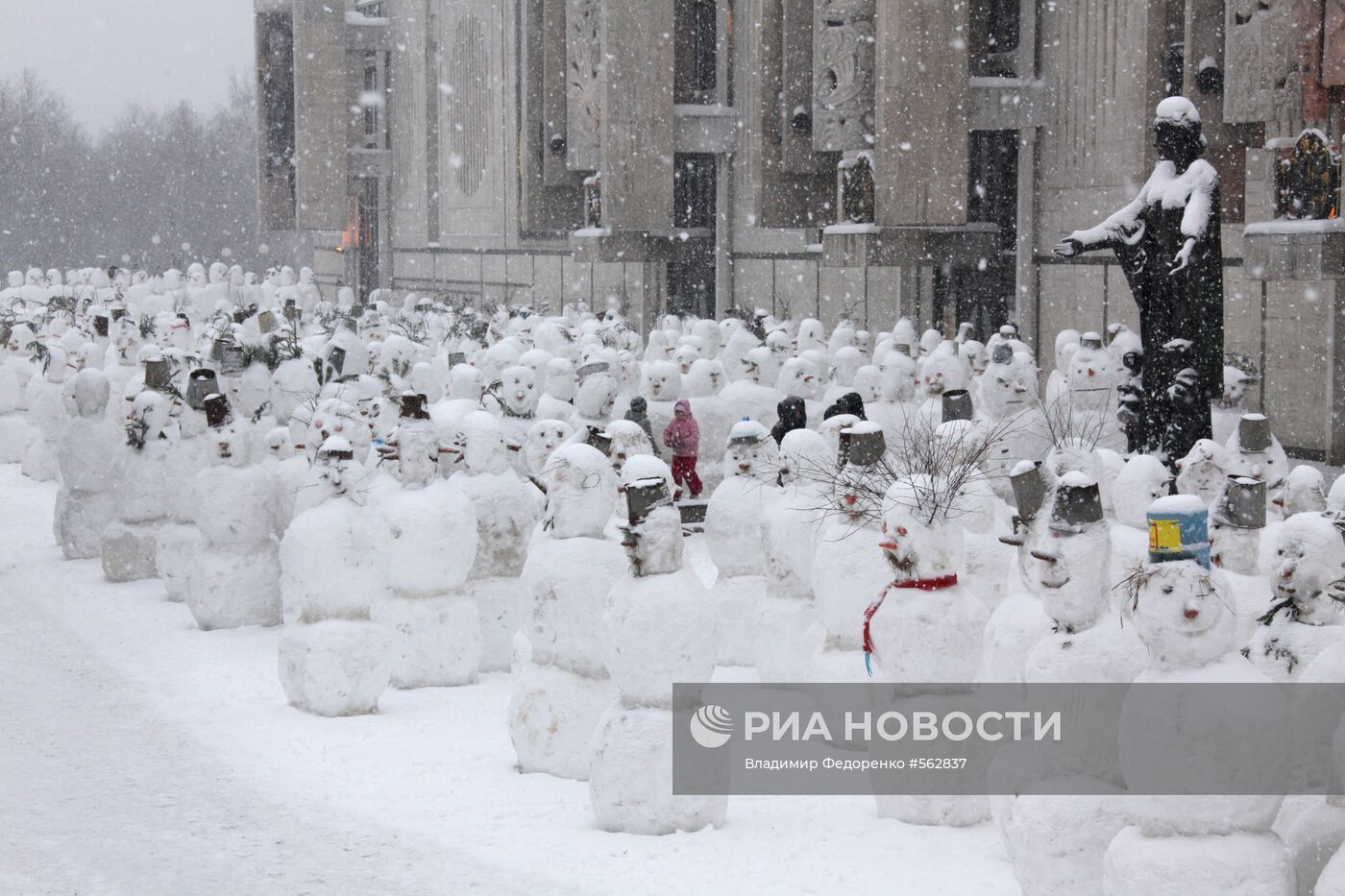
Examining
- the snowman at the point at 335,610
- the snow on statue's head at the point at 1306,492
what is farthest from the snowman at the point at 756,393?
the snow on statue's head at the point at 1306,492

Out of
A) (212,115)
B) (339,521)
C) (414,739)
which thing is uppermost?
(212,115)

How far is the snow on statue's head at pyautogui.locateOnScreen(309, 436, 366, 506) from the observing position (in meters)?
8.59

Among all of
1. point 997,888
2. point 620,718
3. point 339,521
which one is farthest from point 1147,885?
point 339,521

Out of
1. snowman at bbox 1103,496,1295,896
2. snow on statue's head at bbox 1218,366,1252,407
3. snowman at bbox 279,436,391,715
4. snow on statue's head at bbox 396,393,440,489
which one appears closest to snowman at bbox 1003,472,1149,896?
snowman at bbox 1103,496,1295,896

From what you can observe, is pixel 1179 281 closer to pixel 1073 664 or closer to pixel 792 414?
pixel 792 414

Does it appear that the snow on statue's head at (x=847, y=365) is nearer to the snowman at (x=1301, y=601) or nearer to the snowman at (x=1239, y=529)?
the snowman at (x=1239, y=529)

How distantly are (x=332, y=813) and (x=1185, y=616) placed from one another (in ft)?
12.0

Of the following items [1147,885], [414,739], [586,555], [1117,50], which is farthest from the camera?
[1117,50]

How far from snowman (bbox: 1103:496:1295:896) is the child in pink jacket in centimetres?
726

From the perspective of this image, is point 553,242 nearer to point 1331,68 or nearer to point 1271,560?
point 1331,68

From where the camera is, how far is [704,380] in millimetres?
13258

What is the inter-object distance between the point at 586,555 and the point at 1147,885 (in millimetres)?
3026

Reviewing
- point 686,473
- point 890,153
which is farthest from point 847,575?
point 890,153

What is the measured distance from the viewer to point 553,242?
Result: 30.6 metres
